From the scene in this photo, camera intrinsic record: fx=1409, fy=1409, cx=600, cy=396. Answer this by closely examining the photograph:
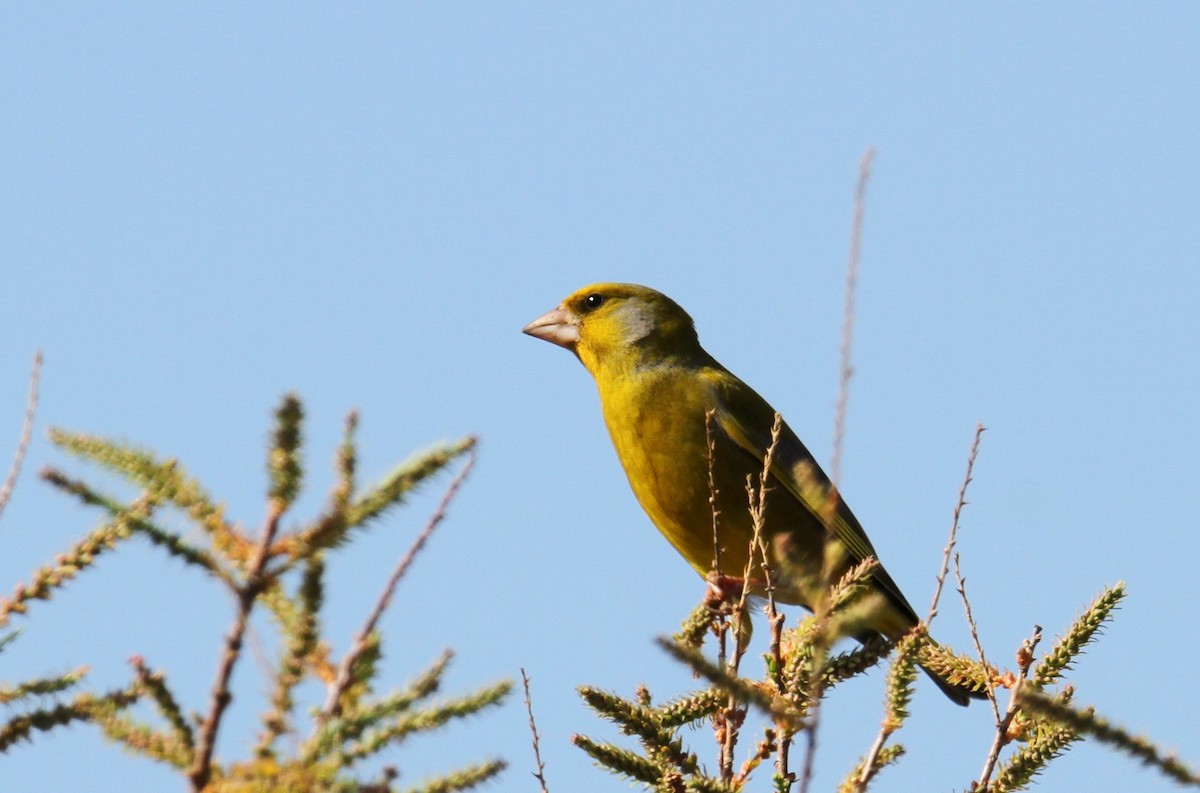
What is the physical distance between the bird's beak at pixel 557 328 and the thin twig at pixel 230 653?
199 inches

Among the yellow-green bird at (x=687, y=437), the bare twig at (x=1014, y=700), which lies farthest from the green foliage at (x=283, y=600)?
the yellow-green bird at (x=687, y=437)

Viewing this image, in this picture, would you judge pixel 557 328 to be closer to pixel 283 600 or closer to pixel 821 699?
pixel 821 699

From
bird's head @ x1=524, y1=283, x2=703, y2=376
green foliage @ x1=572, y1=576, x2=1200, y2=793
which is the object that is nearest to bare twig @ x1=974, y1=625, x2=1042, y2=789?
green foliage @ x1=572, y1=576, x2=1200, y2=793

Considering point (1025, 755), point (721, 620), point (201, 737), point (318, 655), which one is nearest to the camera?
point (201, 737)

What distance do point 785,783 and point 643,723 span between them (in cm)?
28

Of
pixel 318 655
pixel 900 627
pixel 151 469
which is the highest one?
pixel 900 627

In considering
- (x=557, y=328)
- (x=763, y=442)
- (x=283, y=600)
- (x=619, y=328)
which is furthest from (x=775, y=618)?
(x=557, y=328)

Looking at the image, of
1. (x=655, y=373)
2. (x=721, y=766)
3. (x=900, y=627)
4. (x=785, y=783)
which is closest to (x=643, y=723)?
(x=785, y=783)

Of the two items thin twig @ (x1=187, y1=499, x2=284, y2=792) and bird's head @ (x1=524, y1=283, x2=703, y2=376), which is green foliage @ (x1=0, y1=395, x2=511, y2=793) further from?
bird's head @ (x1=524, y1=283, x2=703, y2=376)

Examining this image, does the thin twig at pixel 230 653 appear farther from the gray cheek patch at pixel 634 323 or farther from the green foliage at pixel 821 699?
the gray cheek patch at pixel 634 323

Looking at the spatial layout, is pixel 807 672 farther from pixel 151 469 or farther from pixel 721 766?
pixel 151 469

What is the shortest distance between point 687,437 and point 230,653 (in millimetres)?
4238

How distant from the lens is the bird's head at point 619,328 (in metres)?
6.10

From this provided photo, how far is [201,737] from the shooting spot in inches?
51.7
